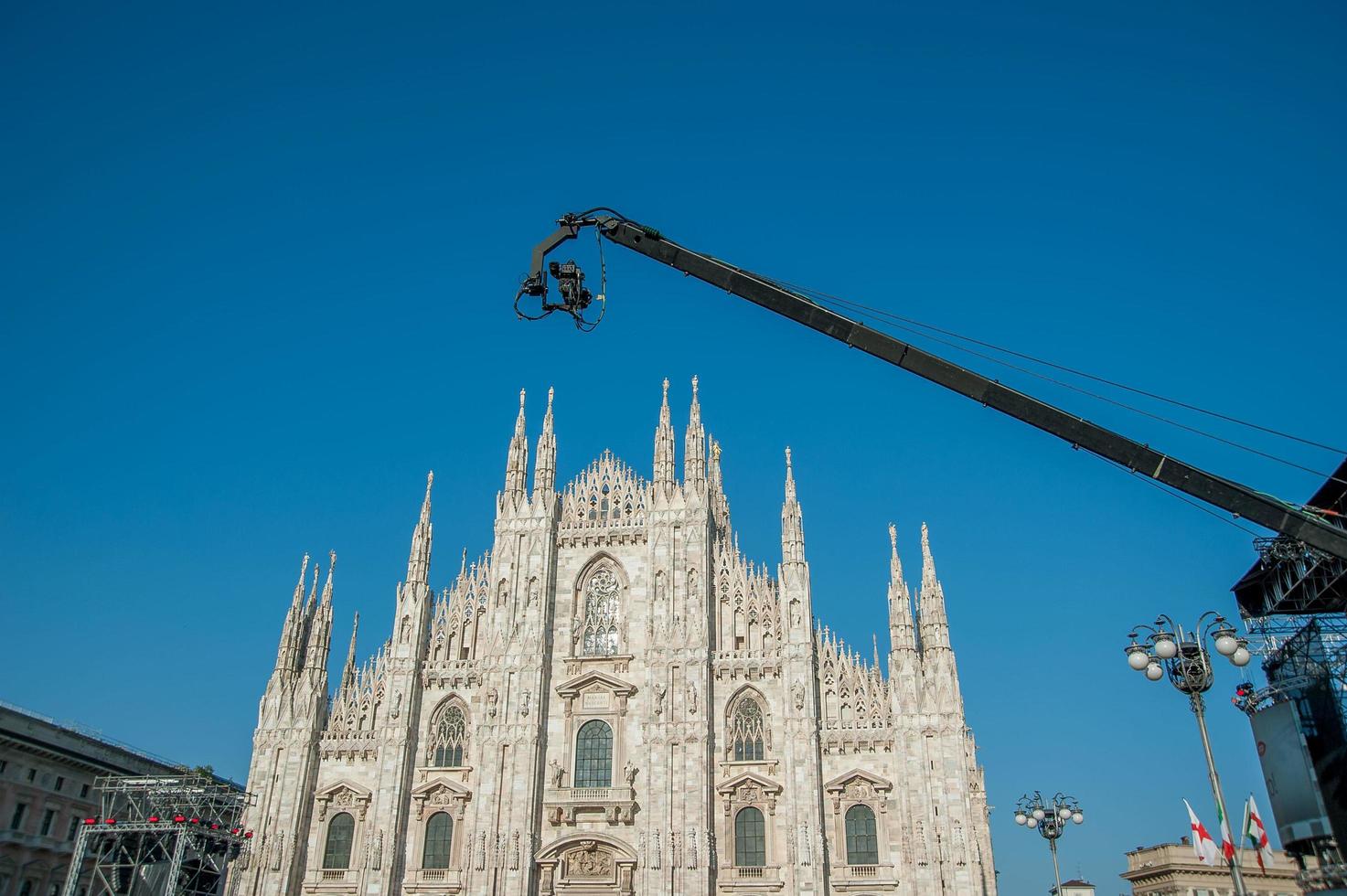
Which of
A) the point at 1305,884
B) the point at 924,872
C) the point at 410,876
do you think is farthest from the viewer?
the point at 410,876

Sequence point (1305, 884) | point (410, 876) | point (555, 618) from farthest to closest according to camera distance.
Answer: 1. point (555, 618)
2. point (410, 876)
3. point (1305, 884)

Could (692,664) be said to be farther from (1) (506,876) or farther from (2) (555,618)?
(1) (506,876)

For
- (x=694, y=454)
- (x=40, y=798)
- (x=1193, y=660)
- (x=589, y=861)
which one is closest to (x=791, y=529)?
(x=694, y=454)

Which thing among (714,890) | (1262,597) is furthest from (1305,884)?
(714,890)

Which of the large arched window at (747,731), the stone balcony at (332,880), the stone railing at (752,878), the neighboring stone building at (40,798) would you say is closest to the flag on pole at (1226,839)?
the stone railing at (752,878)

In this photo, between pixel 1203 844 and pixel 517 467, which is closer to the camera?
pixel 1203 844

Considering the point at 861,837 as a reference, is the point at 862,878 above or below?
below

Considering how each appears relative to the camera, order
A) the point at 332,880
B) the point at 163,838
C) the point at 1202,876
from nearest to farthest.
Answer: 1. the point at 163,838
2. the point at 332,880
3. the point at 1202,876

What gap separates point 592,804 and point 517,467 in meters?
15.1

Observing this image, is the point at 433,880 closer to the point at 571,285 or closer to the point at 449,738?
the point at 449,738

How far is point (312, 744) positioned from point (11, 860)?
15079 mm

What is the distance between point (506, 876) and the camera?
39.4m

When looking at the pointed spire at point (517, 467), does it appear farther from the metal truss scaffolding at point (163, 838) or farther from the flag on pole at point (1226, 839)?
the flag on pole at point (1226, 839)

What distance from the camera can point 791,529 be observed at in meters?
44.2
